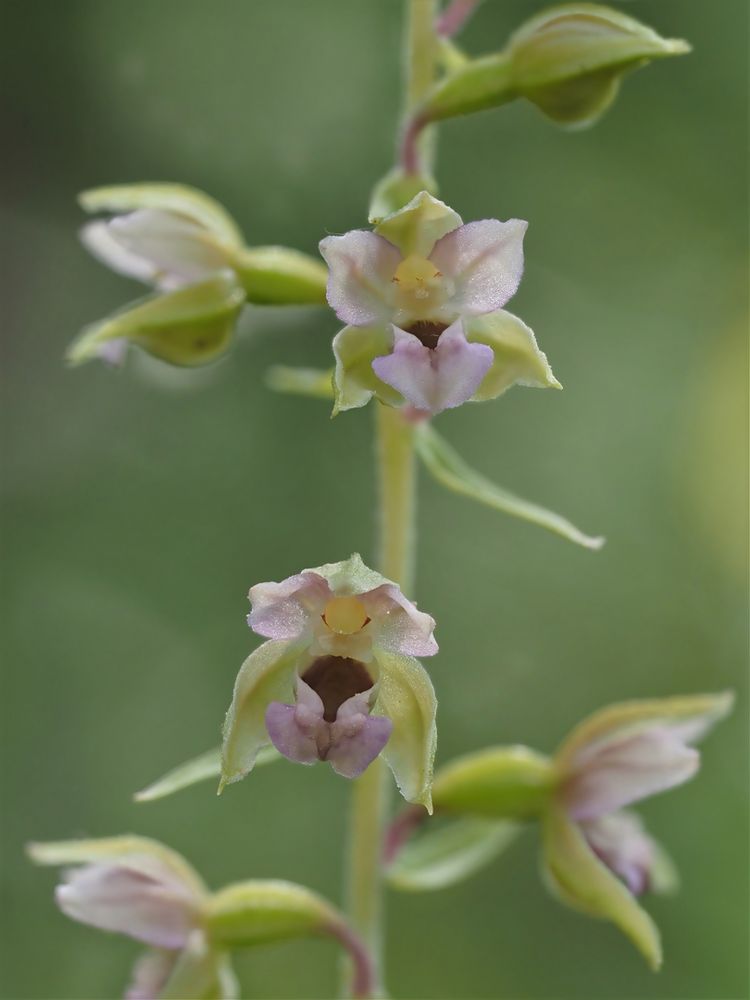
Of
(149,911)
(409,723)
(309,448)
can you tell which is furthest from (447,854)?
(309,448)

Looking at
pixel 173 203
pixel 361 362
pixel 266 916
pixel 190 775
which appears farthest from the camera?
pixel 173 203

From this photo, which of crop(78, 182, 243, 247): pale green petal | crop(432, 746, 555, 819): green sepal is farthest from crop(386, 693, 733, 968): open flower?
crop(78, 182, 243, 247): pale green petal

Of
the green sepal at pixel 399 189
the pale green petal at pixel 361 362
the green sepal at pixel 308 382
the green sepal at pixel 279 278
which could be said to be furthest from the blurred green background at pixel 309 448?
the pale green petal at pixel 361 362

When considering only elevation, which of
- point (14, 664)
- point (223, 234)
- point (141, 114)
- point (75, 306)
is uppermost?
point (141, 114)

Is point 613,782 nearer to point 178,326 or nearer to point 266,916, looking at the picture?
point 266,916

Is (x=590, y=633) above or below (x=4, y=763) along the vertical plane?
above

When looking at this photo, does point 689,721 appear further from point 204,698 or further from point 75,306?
point 75,306

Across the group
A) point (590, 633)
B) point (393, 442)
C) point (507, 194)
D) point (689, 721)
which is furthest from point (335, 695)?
point (507, 194)
